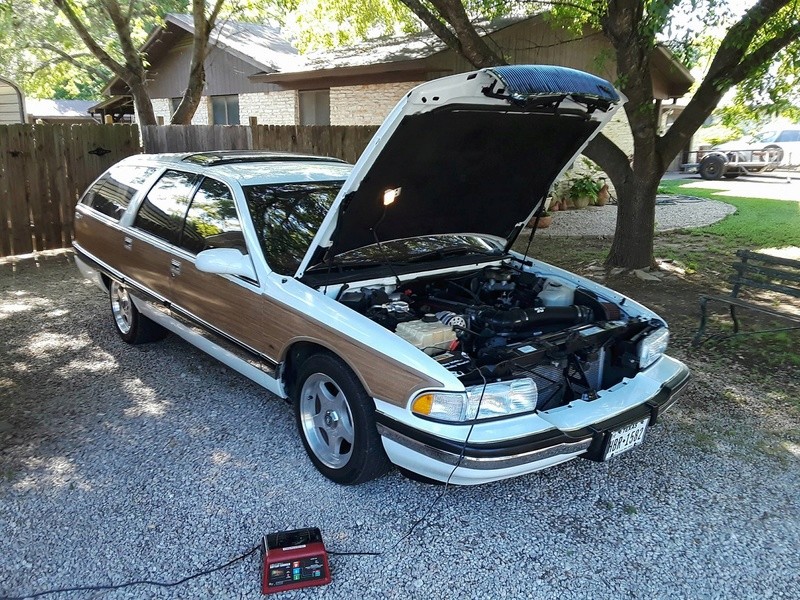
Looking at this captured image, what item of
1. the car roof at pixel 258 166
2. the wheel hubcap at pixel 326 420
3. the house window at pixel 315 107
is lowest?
the wheel hubcap at pixel 326 420

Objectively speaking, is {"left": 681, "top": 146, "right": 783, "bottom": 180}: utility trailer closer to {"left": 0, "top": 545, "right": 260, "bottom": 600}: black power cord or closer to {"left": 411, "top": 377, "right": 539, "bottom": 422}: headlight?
{"left": 411, "top": 377, "right": 539, "bottom": 422}: headlight

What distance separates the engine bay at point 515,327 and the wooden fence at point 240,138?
6934mm

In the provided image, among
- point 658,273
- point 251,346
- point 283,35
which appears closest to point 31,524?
point 251,346

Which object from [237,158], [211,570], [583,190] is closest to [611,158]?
[237,158]

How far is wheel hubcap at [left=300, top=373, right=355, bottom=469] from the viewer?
3.43 metres

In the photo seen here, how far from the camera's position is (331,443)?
3.57 meters

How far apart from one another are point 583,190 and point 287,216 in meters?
12.3

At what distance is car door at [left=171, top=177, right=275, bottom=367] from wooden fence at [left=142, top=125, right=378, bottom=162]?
6109 millimetres

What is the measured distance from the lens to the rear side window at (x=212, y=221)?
13.4ft

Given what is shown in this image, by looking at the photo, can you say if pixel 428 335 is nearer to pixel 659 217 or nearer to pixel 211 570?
pixel 211 570

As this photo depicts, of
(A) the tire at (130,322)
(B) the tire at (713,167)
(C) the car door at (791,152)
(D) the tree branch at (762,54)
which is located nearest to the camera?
(A) the tire at (130,322)

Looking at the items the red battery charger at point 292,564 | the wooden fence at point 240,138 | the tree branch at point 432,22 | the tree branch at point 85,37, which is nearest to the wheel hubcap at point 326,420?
the red battery charger at point 292,564

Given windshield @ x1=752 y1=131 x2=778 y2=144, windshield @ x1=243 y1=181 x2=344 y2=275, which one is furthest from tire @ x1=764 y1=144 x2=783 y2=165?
windshield @ x1=243 y1=181 x2=344 y2=275

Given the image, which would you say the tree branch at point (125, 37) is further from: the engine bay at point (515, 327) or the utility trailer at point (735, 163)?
the utility trailer at point (735, 163)
